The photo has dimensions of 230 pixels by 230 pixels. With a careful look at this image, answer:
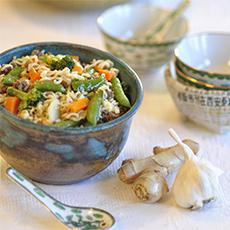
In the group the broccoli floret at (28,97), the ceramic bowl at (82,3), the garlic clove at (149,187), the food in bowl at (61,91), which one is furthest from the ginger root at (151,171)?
the ceramic bowl at (82,3)

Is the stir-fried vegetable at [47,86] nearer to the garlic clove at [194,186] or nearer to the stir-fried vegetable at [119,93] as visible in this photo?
the stir-fried vegetable at [119,93]

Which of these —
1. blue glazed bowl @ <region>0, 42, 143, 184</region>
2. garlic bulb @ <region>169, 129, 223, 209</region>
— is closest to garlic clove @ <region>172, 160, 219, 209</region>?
garlic bulb @ <region>169, 129, 223, 209</region>

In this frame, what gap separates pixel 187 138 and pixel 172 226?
0.33 m

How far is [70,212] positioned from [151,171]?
0.19 meters

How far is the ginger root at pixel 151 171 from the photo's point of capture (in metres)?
1.14

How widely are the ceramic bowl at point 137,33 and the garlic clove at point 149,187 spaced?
0.49 meters

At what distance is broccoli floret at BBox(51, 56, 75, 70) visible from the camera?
48.8 inches

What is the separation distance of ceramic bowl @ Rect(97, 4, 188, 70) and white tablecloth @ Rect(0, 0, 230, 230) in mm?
66

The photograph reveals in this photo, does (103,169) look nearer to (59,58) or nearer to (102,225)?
(102,225)

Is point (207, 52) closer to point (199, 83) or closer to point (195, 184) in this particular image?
point (199, 83)

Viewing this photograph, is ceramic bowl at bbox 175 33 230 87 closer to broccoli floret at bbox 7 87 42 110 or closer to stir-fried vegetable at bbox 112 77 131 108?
stir-fried vegetable at bbox 112 77 131 108

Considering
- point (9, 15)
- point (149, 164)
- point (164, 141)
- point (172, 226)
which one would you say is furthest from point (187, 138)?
point (9, 15)

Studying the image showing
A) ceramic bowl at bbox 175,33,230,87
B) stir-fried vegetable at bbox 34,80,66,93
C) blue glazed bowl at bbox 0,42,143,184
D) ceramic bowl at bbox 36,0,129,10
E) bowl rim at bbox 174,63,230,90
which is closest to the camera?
blue glazed bowl at bbox 0,42,143,184

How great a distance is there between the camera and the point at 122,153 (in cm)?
132
